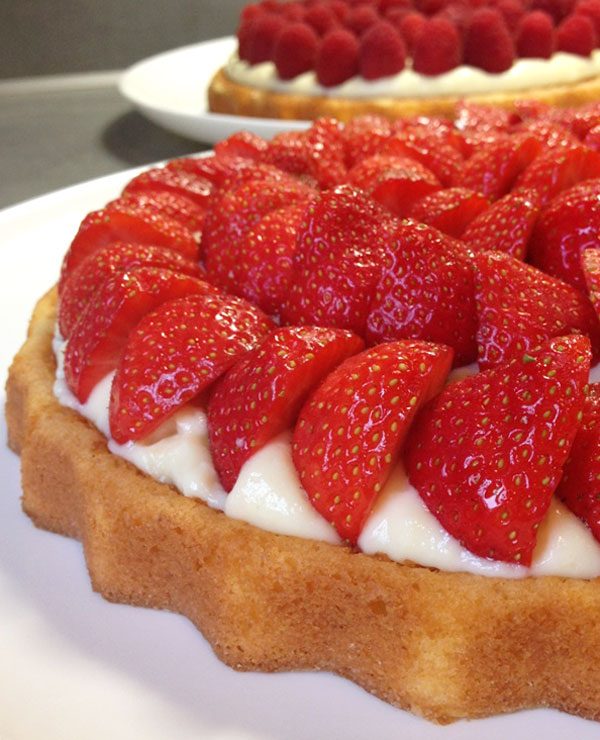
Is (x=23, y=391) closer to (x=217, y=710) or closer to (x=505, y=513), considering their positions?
(x=217, y=710)

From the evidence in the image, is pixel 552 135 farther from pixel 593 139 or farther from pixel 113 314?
pixel 113 314

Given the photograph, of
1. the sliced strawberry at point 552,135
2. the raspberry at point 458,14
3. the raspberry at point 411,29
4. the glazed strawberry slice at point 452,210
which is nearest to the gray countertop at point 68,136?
the raspberry at point 411,29

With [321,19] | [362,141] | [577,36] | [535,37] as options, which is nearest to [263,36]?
[321,19]

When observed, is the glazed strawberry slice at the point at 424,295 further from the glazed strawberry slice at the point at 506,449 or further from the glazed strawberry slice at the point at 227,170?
the glazed strawberry slice at the point at 227,170

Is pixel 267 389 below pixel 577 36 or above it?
above

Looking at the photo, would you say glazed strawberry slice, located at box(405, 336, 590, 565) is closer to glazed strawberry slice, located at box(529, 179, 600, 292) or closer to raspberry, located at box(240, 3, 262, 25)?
glazed strawberry slice, located at box(529, 179, 600, 292)

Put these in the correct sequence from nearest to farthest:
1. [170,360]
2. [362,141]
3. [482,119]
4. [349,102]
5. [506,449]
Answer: [506,449] → [170,360] → [362,141] → [482,119] → [349,102]
